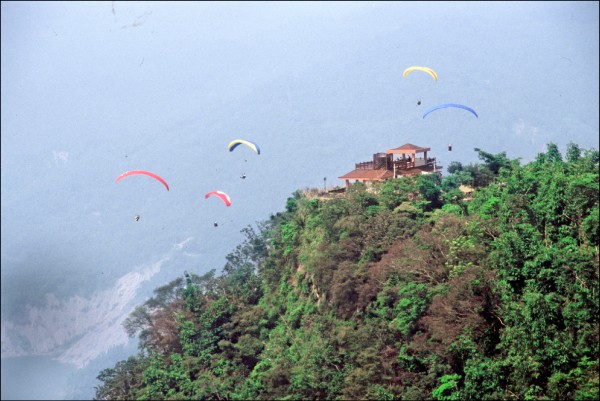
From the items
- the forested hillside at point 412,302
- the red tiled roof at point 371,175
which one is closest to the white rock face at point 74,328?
the forested hillside at point 412,302

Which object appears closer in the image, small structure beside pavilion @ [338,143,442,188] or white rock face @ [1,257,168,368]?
small structure beside pavilion @ [338,143,442,188]

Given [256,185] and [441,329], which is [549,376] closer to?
[441,329]

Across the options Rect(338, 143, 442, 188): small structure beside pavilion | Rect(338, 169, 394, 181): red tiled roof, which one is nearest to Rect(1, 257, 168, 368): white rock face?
Rect(338, 169, 394, 181): red tiled roof

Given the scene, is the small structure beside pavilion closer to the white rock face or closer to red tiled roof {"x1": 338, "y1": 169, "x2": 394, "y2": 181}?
red tiled roof {"x1": 338, "y1": 169, "x2": 394, "y2": 181}

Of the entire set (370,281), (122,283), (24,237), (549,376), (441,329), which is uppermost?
(24,237)

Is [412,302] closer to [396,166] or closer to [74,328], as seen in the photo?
[396,166]

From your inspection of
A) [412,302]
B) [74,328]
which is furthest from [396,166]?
[74,328]

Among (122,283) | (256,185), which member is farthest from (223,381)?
(256,185)

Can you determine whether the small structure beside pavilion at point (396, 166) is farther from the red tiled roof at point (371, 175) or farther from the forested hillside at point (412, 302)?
the forested hillside at point (412, 302)
